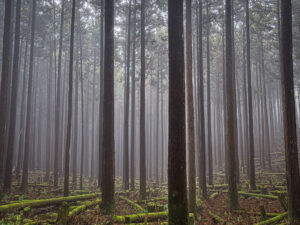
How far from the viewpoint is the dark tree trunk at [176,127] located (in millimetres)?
4383

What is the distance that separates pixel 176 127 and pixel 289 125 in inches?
161

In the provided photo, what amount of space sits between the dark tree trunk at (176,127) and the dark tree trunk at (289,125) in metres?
3.86

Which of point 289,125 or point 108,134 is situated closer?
point 289,125

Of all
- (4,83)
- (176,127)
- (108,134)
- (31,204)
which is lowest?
(31,204)

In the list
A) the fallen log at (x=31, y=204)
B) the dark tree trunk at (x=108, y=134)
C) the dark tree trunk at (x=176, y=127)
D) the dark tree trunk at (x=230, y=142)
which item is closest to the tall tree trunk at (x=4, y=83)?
the fallen log at (x=31, y=204)

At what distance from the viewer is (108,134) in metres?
7.88

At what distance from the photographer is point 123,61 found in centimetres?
2194

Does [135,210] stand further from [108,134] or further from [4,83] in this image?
[4,83]

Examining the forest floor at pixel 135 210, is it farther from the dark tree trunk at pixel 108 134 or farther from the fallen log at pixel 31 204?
the dark tree trunk at pixel 108 134

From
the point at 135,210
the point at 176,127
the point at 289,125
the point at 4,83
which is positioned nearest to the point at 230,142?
the point at 289,125

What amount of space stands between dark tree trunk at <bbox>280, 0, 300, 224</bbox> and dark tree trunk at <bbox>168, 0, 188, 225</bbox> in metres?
3.86

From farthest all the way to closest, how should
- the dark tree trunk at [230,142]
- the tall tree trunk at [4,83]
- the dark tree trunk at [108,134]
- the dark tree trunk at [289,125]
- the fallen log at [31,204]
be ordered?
the tall tree trunk at [4,83], the dark tree trunk at [230,142], the dark tree trunk at [108,134], the fallen log at [31,204], the dark tree trunk at [289,125]

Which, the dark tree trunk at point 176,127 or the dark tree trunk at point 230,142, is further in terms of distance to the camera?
the dark tree trunk at point 230,142

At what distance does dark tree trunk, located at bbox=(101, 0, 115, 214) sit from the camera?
25.5 ft
